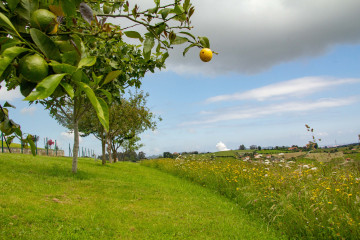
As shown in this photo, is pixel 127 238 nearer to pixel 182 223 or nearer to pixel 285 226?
pixel 182 223

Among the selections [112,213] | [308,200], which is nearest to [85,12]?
[308,200]

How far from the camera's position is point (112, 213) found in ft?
22.6

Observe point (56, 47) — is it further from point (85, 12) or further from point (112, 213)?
point (112, 213)

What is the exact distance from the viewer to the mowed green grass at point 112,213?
5566 millimetres

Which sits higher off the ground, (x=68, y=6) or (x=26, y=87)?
(x=68, y=6)

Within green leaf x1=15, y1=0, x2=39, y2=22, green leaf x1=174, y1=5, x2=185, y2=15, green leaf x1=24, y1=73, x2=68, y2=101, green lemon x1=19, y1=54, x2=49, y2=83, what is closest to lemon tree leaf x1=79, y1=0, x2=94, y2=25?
green leaf x1=15, y1=0, x2=39, y2=22

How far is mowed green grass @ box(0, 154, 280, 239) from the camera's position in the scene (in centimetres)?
557

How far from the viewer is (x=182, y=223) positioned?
6.46 meters

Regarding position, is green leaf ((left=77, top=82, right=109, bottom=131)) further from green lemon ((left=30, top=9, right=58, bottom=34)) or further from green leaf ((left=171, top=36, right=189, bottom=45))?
green leaf ((left=171, top=36, right=189, bottom=45))

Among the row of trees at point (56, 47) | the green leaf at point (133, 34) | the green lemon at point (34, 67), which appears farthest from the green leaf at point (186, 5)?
the green lemon at point (34, 67)

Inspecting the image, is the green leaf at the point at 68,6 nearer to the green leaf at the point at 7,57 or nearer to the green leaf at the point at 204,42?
the green leaf at the point at 7,57

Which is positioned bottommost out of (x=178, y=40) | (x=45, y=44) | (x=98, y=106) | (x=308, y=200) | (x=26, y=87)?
(x=308, y=200)

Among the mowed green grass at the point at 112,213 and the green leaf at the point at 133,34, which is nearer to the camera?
the green leaf at the point at 133,34

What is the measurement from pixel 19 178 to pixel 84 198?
3542 mm
